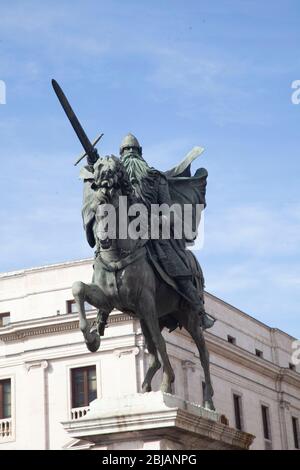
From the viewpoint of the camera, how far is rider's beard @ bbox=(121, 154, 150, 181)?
16.0 metres

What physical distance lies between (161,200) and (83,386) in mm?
34705

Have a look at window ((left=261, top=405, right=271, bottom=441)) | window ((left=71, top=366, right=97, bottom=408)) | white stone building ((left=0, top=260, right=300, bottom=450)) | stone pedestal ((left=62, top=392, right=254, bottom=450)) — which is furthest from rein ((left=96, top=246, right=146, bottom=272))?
window ((left=261, top=405, right=271, bottom=441))

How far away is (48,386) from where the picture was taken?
166 ft

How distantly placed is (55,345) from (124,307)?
118 ft

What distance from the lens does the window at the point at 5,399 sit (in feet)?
169

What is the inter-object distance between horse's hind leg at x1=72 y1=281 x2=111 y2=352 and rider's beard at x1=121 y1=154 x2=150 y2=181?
5.98 feet

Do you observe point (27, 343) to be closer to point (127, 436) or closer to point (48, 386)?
point (48, 386)

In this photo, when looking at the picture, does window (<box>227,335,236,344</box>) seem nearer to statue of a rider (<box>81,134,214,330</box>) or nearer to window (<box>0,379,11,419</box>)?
window (<box>0,379,11,419</box>)

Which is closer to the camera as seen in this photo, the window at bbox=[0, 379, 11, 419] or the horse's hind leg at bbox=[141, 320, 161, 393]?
the horse's hind leg at bbox=[141, 320, 161, 393]

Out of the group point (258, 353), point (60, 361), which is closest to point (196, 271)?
point (60, 361)

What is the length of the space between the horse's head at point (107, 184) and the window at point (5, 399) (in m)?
37.7

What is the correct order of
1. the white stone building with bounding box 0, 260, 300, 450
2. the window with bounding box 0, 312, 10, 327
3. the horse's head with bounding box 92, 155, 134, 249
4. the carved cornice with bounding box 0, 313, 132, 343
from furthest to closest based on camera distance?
the window with bounding box 0, 312, 10, 327 → the carved cornice with bounding box 0, 313, 132, 343 → the white stone building with bounding box 0, 260, 300, 450 → the horse's head with bounding box 92, 155, 134, 249

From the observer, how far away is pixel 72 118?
16234mm

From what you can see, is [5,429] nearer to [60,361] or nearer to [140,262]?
[60,361]
